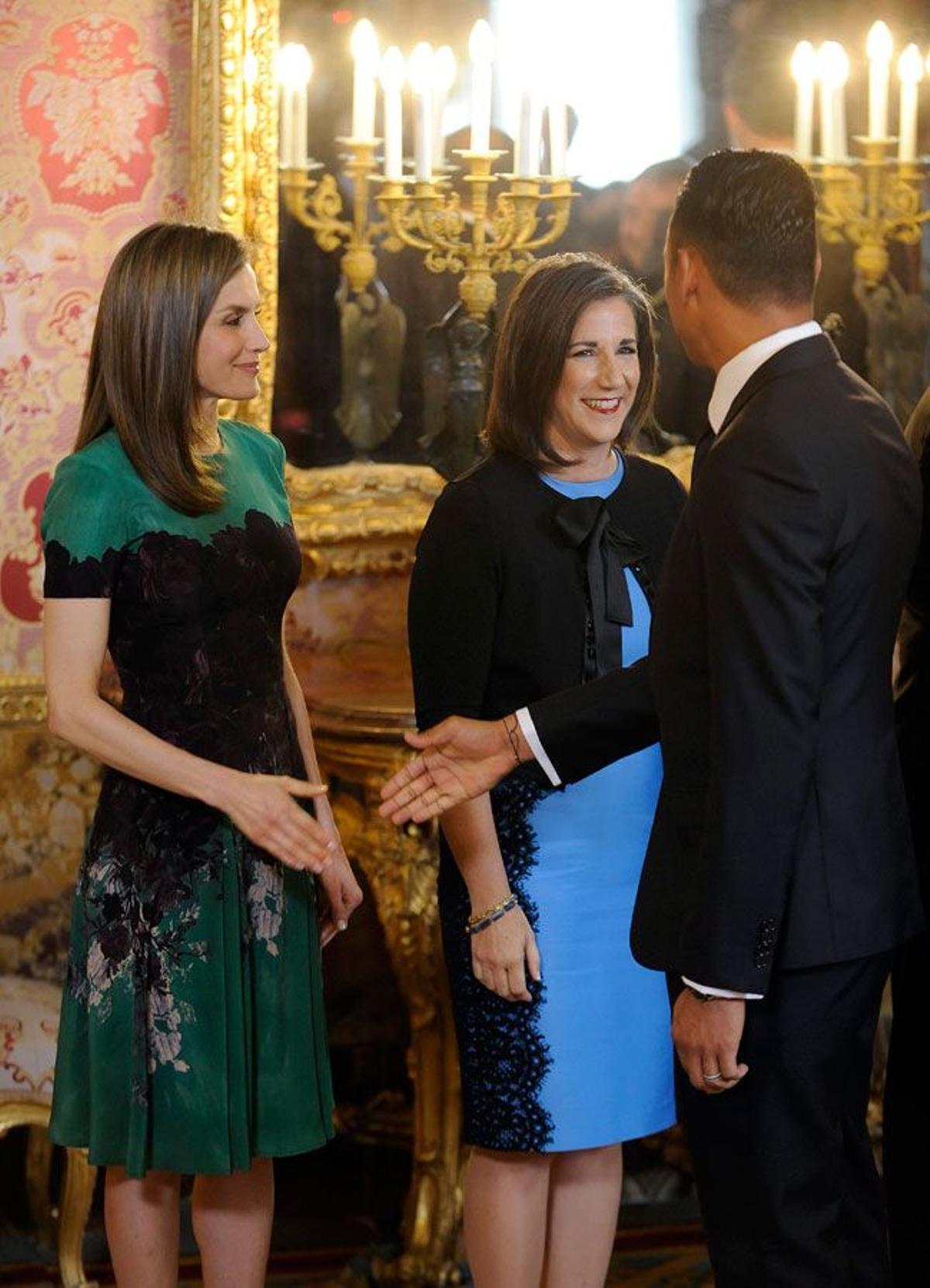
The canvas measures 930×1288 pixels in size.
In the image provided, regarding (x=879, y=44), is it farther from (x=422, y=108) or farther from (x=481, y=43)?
(x=422, y=108)

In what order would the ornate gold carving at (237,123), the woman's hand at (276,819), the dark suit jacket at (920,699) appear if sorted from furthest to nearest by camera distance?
the ornate gold carving at (237,123), the woman's hand at (276,819), the dark suit jacket at (920,699)

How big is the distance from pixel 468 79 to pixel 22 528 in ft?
4.49

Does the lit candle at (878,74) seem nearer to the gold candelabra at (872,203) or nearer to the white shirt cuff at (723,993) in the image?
the gold candelabra at (872,203)

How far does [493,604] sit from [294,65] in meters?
1.73

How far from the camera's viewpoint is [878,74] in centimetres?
417

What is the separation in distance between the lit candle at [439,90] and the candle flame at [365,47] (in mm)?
136

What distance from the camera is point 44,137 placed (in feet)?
12.9

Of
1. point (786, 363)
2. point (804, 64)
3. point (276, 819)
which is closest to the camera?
point (786, 363)

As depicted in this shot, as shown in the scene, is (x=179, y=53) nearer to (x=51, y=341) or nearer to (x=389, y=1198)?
(x=51, y=341)

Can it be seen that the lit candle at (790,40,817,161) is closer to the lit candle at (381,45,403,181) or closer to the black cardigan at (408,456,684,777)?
the lit candle at (381,45,403,181)

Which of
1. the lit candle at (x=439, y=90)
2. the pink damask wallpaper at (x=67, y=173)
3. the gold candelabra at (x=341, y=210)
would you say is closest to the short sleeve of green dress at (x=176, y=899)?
the pink damask wallpaper at (x=67, y=173)

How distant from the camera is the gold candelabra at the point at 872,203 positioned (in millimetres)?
4227

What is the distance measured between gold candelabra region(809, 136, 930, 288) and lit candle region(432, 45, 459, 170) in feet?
2.78
